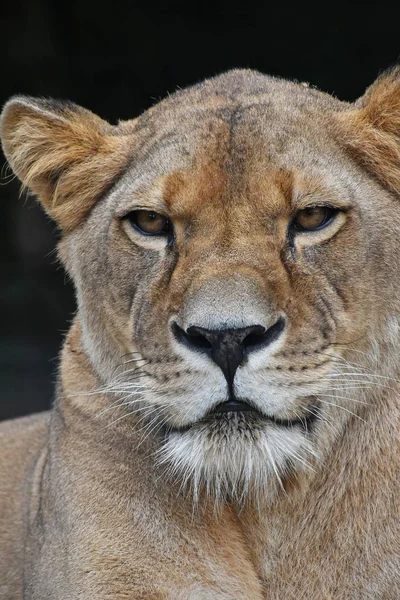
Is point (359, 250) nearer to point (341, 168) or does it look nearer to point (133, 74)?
point (341, 168)

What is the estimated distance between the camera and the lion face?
2.87 m

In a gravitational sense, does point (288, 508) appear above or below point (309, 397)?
below

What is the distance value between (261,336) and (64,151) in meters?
1.12

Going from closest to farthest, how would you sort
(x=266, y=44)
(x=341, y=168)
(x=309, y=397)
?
(x=309, y=397) < (x=341, y=168) < (x=266, y=44)

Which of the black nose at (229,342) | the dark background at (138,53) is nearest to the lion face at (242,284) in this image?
the black nose at (229,342)

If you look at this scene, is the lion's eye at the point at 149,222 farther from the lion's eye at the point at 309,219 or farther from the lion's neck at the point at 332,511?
the lion's neck at the point at 332,511

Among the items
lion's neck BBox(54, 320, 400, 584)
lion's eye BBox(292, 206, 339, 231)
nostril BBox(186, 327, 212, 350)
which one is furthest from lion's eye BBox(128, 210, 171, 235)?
lion's neck BBox(54, 320, 400, 584)

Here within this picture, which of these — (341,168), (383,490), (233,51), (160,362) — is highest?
(233,51)

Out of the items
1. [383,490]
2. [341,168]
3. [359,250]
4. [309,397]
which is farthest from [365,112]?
[383,490]

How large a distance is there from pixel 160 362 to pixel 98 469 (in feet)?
1.82

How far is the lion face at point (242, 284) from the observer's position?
2.87 meters

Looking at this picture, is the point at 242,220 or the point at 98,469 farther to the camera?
the point at 98,469

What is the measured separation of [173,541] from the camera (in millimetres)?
3289

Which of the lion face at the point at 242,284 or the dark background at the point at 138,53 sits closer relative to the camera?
the lion face at the point at 242,284
